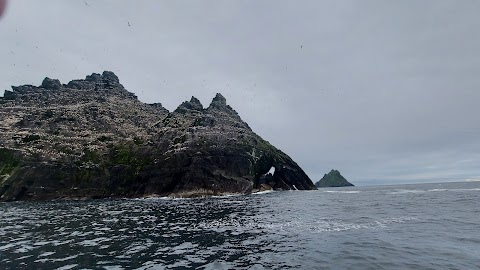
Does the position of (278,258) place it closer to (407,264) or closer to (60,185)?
(407,264)

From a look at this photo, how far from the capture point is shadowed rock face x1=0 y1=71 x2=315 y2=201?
103438 millimetres

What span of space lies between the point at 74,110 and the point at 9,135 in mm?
33453

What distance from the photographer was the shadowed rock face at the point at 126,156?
339 ft

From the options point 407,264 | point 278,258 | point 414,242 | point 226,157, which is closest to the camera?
point 407,264

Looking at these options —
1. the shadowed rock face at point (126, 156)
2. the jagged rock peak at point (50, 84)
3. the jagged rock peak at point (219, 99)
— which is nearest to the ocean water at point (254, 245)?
the shadowed rock face at point (126, 156)

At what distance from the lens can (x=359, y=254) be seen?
65.4 feet

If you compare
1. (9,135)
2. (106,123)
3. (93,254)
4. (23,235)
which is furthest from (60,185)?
(93,254)

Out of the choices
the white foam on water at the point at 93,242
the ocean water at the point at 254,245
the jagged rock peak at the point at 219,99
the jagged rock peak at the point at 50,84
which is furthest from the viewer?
the jagged rock peak at the point at 50,84

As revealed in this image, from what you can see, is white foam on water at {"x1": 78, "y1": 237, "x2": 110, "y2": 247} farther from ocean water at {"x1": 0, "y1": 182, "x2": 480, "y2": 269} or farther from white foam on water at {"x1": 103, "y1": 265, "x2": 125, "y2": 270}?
white foam on water at {"x1": 103, "y1": 265, "x2": 125, "y2": 270}

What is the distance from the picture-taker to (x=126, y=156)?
118 m

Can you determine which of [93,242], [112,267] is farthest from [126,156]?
[112,267]

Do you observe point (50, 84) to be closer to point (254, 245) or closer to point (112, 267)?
point (112, 267)

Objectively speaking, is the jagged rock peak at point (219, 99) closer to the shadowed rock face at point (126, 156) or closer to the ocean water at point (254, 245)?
the shadowed rock face at point (126, 156)

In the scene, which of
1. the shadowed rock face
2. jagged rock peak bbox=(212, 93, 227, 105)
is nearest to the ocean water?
the shadowed rock face
